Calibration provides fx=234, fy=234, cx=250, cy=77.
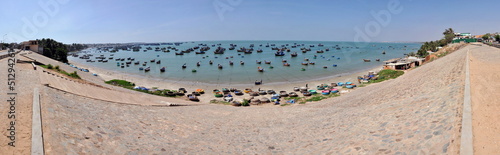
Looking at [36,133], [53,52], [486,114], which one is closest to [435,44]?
[486,114]

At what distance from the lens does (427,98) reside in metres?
11.3

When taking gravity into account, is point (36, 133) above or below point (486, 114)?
below

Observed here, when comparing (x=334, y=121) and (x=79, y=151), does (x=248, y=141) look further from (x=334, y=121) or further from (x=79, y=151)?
(x=79, y=151)

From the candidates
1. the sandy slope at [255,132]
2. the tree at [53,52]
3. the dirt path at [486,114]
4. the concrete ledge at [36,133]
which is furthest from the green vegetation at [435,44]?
the tree at [53,52]

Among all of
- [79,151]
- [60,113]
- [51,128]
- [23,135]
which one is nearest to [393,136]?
[79,151]

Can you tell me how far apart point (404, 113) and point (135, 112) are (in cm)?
1377

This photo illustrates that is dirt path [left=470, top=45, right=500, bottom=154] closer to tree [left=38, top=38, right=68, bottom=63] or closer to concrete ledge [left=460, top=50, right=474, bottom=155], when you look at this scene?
concrete ledge [left=460, top=50, right=474, bottom=155]

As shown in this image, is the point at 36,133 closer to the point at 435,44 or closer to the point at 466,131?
the point at 466,131

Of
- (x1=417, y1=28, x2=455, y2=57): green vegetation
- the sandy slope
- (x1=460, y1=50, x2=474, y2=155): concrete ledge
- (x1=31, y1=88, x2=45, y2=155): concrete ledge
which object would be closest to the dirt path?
(x1=460, y1=50, x2=474, y2=155): concrete ledge

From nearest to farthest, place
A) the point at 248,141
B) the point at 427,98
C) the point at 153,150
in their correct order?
the point at 153,150 → the point at 248,141 → the point at 427,98

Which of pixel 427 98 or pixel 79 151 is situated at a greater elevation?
pixel 427 98

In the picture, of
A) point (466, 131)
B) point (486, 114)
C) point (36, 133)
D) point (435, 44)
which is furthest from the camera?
point (435, 44)

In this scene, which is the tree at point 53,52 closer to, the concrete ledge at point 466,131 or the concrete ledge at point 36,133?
the concrete ledge at point 36,133

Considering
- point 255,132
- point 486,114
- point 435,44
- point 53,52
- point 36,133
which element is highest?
point 435,44
